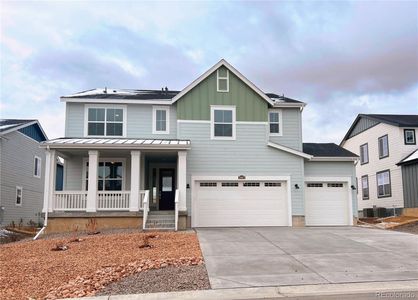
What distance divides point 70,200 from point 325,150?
12243 mm

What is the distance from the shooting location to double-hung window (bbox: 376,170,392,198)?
2555 cm

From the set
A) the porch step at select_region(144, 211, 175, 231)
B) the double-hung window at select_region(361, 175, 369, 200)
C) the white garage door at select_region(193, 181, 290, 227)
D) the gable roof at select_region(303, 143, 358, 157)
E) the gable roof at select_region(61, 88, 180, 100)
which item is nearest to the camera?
the porch step at select_region(144, 211, 175, 231)

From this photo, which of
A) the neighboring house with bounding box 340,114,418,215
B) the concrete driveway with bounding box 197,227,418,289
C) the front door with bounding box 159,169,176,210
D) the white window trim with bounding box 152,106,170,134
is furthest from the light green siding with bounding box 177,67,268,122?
the neighboring house with bounding box 340,114,418,215

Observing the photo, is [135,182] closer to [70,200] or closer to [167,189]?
[70,200]

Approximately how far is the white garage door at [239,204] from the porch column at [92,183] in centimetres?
426

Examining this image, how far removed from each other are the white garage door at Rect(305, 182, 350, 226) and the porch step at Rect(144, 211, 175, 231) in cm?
652

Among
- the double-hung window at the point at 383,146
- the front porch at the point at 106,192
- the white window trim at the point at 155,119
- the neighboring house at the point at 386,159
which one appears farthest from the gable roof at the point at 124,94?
the double-hung window at the point at 383,146

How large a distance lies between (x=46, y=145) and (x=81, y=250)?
6378mm

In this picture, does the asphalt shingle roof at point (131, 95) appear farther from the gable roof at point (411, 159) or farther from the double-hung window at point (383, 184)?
the double-hung window at point (383, 184)

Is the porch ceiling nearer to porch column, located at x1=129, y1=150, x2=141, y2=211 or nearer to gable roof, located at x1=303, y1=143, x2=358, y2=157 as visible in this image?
porch column, located at x1=129, y1=150, x2=141, y2=211

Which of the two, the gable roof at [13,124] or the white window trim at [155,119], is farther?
the gable roof at [13,124]

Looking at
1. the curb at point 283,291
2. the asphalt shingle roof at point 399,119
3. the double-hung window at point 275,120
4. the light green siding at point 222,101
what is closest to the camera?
the curb at point 283,291

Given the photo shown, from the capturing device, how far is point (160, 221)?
1631 cm

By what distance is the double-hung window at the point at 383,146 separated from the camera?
84.5 feet
